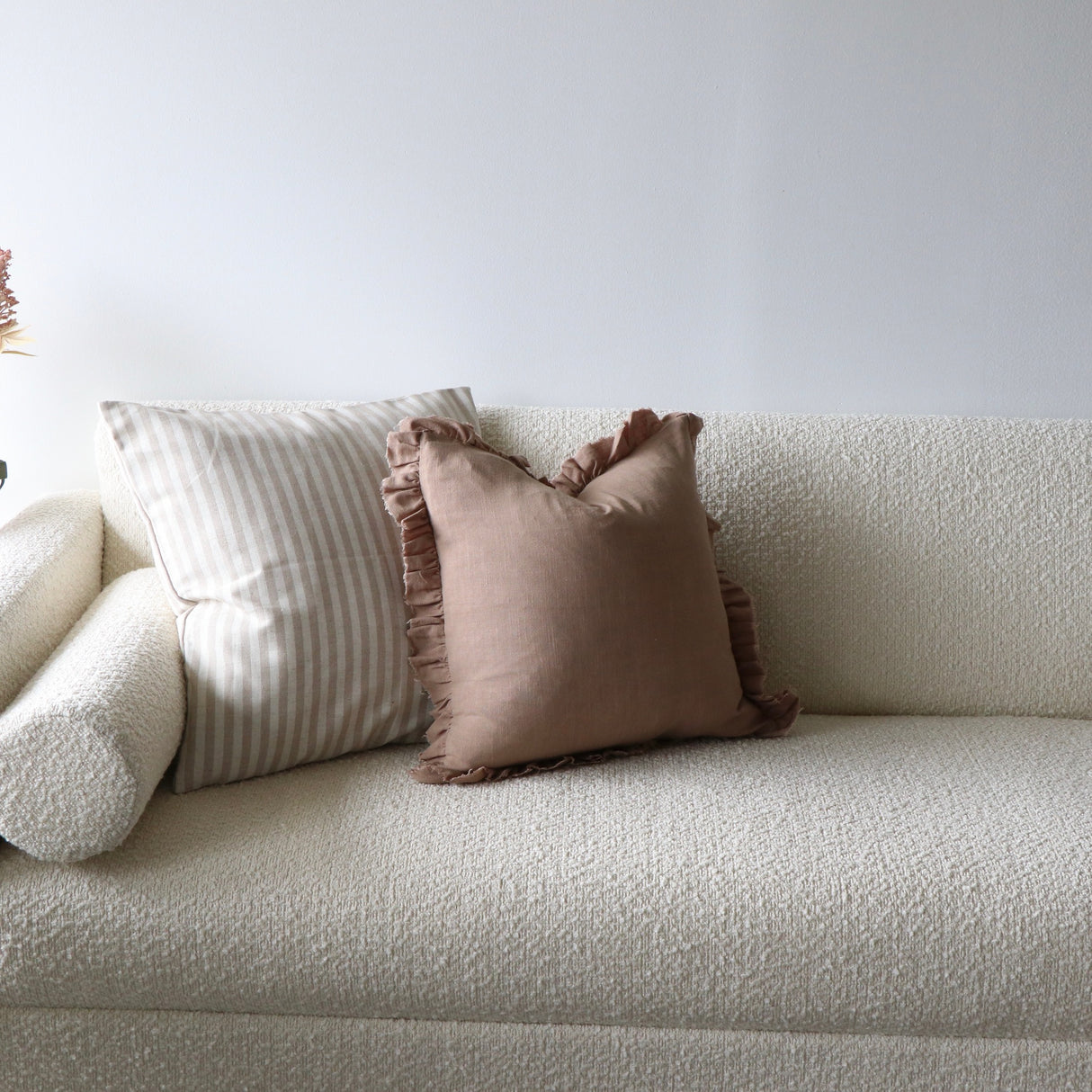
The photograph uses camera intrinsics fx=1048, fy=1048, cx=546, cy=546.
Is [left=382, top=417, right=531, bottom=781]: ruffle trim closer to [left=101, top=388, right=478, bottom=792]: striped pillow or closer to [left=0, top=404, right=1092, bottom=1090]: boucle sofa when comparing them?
[left=101, top=388, right=478, bottom=792]: striped pillow

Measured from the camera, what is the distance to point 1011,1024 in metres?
1.03

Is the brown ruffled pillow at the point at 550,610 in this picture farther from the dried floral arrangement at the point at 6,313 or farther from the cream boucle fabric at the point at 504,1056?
the dried floral arrangement at the point at 6,313

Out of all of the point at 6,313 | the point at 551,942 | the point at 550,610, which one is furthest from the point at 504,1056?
the point at 6,313

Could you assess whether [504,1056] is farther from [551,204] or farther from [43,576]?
[551,204]

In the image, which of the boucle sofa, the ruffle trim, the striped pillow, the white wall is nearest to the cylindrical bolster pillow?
the boucle sofa

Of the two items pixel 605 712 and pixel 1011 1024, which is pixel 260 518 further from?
pixel 1011 1024

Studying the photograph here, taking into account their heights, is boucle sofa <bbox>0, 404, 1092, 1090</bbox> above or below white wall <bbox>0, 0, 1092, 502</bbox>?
below

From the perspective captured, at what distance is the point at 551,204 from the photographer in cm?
166

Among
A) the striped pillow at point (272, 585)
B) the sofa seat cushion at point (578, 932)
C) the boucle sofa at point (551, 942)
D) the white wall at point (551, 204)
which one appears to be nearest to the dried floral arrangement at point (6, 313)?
the white wall at point (551, 204)

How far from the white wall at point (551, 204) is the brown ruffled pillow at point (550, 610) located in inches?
16.8

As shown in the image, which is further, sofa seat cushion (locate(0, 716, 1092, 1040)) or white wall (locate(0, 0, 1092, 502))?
white wall (locate(0, 0, 1092, 502))

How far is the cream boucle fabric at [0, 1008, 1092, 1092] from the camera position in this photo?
3.41 feet

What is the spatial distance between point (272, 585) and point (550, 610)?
0.34 metres

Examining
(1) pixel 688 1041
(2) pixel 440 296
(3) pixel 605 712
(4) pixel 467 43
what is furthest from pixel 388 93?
(1) pixel 688 1041
